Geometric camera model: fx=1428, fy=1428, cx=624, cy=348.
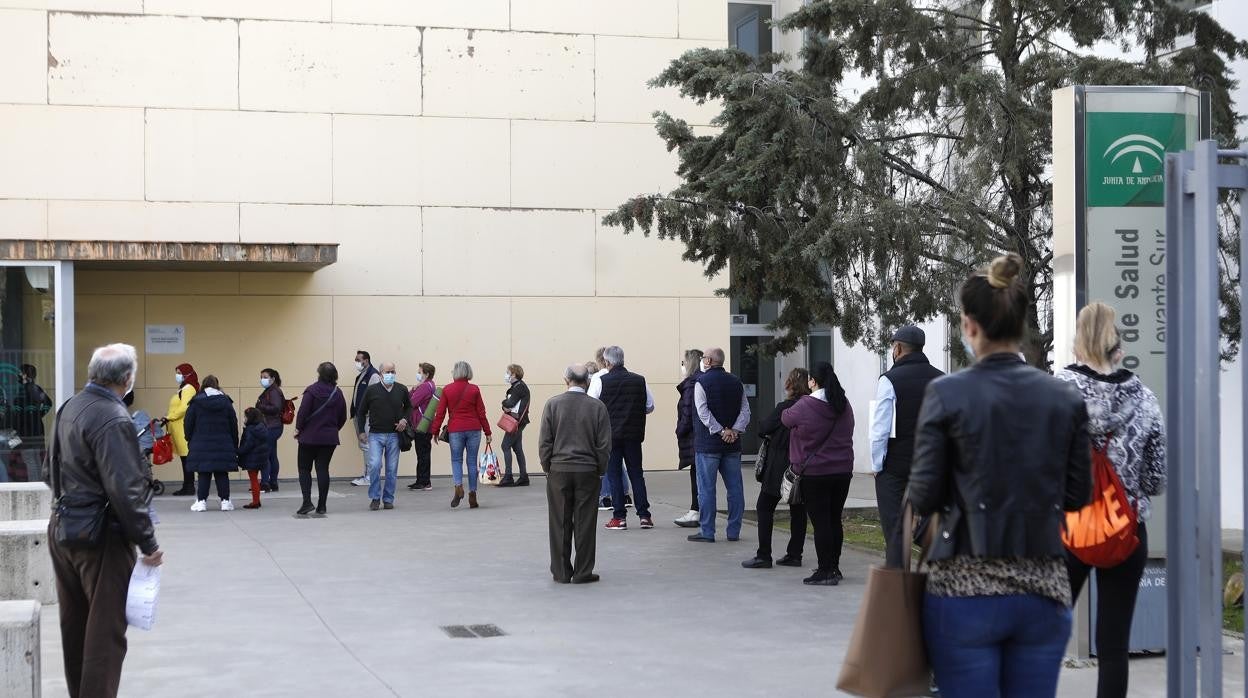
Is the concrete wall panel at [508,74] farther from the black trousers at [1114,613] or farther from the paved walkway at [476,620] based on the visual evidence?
the black trousers at [1114,613]

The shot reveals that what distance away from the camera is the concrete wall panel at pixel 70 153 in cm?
2012

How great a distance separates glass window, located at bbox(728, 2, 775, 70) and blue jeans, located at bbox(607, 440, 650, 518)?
521 inches

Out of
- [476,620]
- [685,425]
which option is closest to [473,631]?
[476,620]

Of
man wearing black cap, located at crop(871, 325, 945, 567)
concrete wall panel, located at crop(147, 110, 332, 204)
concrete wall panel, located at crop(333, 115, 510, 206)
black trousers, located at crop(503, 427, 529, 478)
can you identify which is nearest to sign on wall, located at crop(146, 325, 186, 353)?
concrete wall panel, located at crop(147, 110, 332, 204)

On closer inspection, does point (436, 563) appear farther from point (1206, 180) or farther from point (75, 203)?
point (75, 203)

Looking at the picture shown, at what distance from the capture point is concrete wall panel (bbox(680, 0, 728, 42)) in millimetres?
23047

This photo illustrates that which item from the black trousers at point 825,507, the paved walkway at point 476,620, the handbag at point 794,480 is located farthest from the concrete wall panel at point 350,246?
the black trousers at point 825,507

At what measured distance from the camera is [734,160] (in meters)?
13.3

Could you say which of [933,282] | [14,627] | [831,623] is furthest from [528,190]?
[14,627]

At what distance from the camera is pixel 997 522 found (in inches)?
151

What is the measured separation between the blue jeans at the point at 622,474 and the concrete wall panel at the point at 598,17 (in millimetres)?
10049

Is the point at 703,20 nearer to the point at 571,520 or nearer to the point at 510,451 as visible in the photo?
the point at 510,451

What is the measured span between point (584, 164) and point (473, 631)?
47.3 ft

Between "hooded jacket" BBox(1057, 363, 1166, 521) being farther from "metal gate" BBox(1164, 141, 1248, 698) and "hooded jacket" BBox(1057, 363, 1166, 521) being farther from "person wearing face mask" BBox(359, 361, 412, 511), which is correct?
"person wearing face mask" BBox(359, 361, 412, 511)
